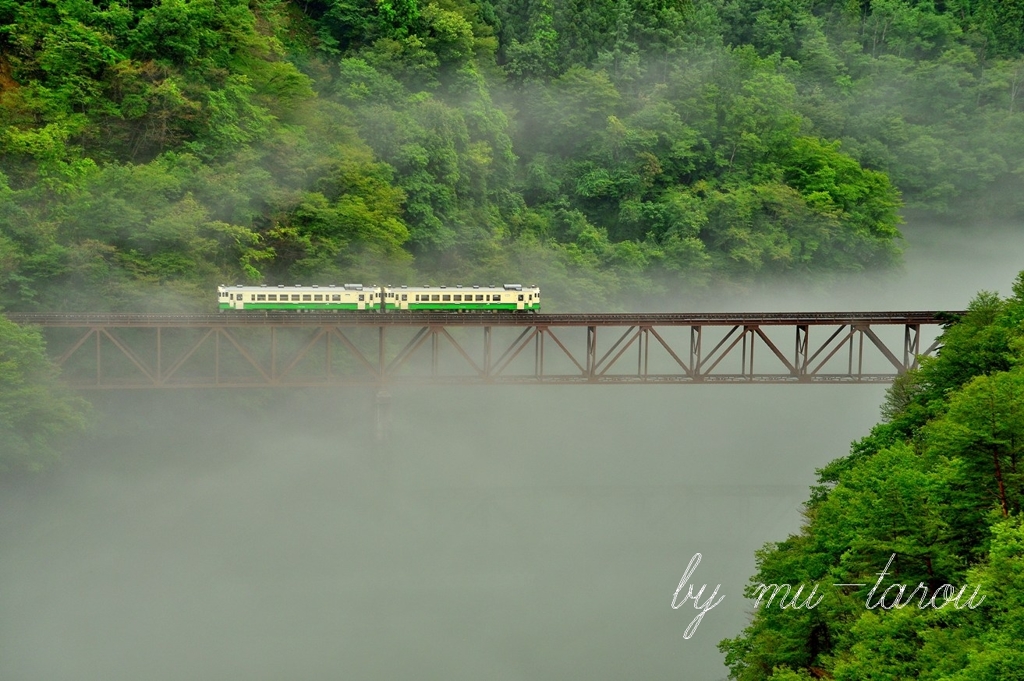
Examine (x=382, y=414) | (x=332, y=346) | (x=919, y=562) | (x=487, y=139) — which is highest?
(x=487, y=139)

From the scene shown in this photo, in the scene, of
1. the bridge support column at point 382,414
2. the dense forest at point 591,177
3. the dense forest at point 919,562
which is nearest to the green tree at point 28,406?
the dense forest at point 591,177

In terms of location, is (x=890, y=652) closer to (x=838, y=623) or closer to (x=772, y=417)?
(x=838, y=623)

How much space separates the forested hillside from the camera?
208 ft

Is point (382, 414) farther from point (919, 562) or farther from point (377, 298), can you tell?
point (919, 562)

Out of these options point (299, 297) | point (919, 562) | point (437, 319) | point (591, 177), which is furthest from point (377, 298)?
point (591, 177)

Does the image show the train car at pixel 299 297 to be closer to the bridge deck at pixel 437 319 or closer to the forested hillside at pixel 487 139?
the bridge deck at pixel 437 319

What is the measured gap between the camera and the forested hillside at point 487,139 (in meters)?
63.5

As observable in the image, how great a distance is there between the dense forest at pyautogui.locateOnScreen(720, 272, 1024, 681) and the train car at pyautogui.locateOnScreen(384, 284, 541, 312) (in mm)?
18002

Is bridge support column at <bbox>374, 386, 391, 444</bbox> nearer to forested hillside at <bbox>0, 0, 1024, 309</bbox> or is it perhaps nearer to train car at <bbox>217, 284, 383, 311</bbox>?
forested hillside at <bbox>0, 0, 1024, 309</bbox>

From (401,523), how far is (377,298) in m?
8.18

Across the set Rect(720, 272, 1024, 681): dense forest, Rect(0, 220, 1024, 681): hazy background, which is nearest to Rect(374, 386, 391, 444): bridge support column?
Rect(0, 220, 1024, 681): hazy background

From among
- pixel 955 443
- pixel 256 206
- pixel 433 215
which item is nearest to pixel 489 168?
pixel 433 215

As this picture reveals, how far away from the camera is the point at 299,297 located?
58.1 metres

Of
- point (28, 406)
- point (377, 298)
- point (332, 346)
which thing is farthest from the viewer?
point (332, 346)
